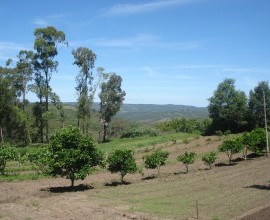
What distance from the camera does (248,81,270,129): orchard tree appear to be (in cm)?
6075

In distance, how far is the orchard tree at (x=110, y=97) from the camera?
235 ft

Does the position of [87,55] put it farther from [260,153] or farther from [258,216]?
[258,216]

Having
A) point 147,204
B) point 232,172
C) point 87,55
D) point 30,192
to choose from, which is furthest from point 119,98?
point 147,204

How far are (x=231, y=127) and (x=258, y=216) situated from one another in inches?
1787

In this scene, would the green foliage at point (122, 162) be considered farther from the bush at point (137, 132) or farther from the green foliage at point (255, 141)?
the bush at point (137, 132)

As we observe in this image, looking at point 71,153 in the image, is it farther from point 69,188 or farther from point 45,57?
point 45,57

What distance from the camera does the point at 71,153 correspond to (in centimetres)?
2702

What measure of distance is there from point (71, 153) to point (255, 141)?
21228 millimetres

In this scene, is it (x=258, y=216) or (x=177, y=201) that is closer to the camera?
(x=258, y=216)

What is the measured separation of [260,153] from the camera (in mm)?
43281

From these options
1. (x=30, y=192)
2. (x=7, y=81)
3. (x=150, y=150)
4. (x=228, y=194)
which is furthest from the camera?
(x=7, y=81)

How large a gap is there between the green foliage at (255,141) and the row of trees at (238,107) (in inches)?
721

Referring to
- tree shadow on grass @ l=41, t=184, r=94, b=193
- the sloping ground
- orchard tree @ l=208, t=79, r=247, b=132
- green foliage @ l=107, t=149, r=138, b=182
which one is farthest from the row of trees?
tree shadow on grass @ l=41, t=184, r=94, b=193

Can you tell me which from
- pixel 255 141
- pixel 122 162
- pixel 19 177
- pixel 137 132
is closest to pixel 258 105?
pixel 255 141
